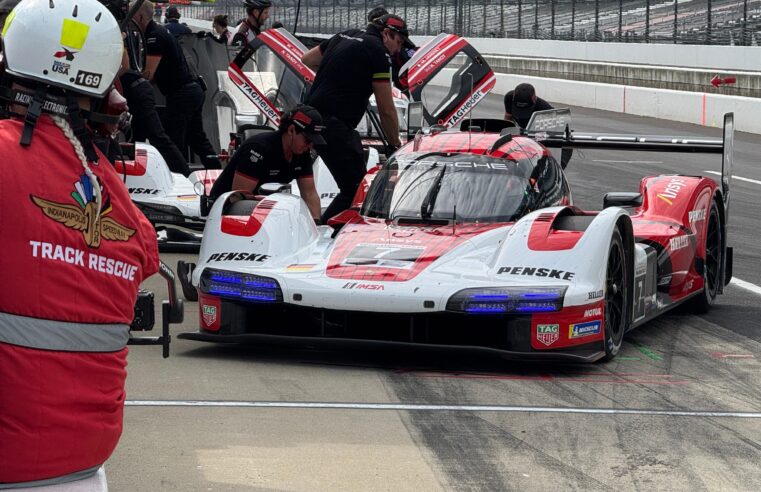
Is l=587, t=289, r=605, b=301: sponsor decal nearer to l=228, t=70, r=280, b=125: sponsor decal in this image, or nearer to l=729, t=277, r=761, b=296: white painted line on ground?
l=729, t=277, r=761, b=296: white painted line on ground

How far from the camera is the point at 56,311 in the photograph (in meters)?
2.65

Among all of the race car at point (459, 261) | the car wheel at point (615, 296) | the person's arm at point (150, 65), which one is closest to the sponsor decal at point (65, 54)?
the race car at point (459, 261)

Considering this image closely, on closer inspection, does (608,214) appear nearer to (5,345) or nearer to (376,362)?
(376,362)

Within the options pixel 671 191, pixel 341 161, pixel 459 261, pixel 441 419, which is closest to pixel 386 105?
pixel 341 161

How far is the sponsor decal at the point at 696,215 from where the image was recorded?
9.52 meters

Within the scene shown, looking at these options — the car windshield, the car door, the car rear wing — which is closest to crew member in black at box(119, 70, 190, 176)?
the car door

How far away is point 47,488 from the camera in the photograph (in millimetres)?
2664

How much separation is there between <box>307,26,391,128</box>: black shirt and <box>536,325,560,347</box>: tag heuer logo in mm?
3191

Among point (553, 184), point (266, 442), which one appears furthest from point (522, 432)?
point (553, 184)

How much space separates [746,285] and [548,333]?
3.78 metres

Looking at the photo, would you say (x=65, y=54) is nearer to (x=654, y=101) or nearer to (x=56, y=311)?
(x=56, y=311)

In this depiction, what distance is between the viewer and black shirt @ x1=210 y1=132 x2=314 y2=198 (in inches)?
378

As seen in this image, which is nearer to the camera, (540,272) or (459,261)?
(540,272)

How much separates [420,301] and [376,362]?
56 cm
